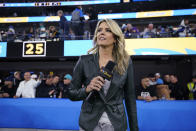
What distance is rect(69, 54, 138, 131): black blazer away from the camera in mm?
935

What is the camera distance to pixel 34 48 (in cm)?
636

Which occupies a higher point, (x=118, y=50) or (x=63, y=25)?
(x=63, y=25)

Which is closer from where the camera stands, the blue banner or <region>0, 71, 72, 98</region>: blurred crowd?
<region>0, 71, 72, 98</region>: blurred crowd

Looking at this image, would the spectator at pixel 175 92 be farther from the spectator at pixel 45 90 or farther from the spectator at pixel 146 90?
the spectator at pixel 45 90

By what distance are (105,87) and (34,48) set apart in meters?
6.11

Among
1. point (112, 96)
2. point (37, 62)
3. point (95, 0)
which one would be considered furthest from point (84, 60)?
point (95, 0)

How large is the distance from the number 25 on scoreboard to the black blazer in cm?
584

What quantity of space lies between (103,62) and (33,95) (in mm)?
2812

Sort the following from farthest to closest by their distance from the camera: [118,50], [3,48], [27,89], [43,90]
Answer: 1. [3,48]
2. [43,90]
3. [27,89]
4. [118,50]

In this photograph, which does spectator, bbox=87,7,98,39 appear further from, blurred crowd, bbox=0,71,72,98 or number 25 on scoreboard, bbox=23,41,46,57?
blurred crowd, bbox=0,71,72,98

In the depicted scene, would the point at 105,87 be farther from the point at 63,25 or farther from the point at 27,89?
the point at 63,25

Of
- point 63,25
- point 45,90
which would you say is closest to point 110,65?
point 45,90

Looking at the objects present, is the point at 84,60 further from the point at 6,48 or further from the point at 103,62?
the point at 6,48

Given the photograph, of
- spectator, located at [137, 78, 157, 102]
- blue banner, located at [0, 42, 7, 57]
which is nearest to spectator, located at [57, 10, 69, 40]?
blue banner, located at [0, 42, 7, 57]
